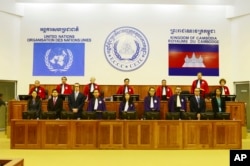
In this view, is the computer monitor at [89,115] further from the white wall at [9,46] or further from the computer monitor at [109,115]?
the white wall at [9,46]

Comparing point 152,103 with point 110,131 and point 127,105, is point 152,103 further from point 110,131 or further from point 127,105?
point 110,131

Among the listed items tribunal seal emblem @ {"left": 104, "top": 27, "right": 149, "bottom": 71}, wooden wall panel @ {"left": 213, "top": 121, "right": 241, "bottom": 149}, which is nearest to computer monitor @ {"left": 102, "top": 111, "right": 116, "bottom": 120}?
wooden wall panel @ {"left": 213, "top": 121, "right": 241, "bottom": 149}

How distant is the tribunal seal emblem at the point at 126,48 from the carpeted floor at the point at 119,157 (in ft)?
20.0

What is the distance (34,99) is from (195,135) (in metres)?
4.72

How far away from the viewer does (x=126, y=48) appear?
49.4 feet

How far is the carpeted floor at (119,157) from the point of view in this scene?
7523mm

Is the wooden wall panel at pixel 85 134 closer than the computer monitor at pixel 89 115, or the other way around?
the wooden wall panel at pixel 85 134

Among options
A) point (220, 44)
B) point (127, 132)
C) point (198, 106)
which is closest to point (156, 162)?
point (127, 132)

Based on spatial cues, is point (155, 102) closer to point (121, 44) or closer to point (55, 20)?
point (121, 44)

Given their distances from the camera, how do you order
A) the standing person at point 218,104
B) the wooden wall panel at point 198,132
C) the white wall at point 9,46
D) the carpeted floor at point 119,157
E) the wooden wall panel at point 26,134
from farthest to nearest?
the white wall at point 9,46
the standing person at point 218,104
the wooden wall panel at point 198,132
the wooden wall panel at point 26,134
the carpeted floor at point 119,157

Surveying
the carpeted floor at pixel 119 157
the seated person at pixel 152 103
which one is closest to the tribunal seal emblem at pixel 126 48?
the seated person at pixel 152 103

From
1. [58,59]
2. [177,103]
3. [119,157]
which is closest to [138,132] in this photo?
[119,157]

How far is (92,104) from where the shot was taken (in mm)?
10977

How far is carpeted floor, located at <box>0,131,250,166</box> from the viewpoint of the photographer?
752 cm
